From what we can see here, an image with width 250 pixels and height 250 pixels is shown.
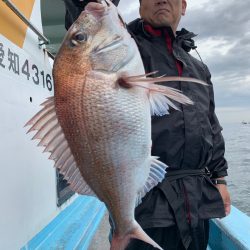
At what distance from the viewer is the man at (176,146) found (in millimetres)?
2057

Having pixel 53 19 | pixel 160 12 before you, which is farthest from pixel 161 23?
pixel 53 19

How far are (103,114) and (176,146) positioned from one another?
2.35 ft

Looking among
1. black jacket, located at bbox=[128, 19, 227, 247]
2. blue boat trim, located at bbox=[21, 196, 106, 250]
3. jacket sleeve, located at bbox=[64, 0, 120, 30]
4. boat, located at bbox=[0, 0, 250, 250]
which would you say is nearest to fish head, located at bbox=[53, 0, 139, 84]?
jacket sleeve, located at bbox=[64, 0, 120, 30]

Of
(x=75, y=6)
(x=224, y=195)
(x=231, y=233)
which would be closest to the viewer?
(x=75, y=6)

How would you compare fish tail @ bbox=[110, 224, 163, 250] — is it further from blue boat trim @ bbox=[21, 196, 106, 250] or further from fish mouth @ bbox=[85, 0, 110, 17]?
blue boat trim @ bbox=[21, 196, 106, 250]

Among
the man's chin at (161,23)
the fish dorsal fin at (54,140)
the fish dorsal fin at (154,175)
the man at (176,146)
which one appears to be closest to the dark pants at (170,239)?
the man at (176,146)

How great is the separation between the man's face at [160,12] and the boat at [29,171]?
0.77 m

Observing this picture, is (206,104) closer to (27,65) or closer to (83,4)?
(83,4)

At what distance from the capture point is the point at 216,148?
2.49 meters

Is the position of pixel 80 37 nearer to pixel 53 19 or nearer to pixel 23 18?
pixel 23 18

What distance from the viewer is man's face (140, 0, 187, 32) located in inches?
88.0

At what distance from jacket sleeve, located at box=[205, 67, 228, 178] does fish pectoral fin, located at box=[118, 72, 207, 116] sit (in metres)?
0.92

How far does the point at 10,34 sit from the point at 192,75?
3.60 ft

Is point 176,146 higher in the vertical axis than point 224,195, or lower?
higher
